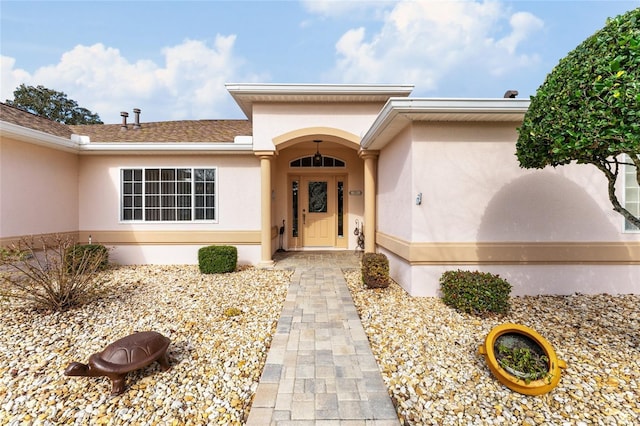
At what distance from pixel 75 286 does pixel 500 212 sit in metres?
7.32

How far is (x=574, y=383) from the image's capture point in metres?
2.66

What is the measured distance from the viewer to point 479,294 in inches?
161

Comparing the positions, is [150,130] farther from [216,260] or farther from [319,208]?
[319,208]

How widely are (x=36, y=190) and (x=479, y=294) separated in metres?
9.67

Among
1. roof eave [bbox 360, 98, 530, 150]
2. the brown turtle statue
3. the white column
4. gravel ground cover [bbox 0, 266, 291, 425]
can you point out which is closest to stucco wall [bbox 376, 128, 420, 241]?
roof eave [bbox 360, 98, 530, 150]

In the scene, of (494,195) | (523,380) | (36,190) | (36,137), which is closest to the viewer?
(523,380)

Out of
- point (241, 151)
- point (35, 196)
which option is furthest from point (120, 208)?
point (241, 151)

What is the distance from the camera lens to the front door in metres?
9.68

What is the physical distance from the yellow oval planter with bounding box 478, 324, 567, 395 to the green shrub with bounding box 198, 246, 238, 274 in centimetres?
544

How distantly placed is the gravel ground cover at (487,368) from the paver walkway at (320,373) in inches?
8.0

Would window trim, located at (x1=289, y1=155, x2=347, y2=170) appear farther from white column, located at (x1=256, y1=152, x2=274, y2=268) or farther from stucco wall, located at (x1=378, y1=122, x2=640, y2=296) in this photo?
stucco wall, located at (x1=378, y1=122, x2=640, y2=296)

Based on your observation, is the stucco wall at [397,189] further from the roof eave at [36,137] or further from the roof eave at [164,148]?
the roof eave at [36,137]

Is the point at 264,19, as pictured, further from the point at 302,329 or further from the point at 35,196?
the point at 302,329

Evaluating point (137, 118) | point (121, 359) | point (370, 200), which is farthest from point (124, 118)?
point (121, 359)
